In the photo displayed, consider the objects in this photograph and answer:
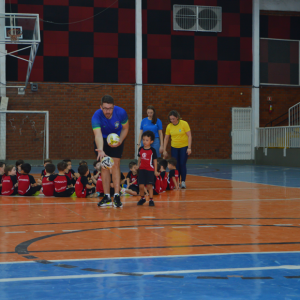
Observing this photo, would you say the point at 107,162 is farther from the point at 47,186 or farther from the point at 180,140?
the point at 180,140

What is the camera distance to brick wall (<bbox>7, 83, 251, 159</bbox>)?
73.2ft

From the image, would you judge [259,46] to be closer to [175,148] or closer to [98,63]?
[98,63]

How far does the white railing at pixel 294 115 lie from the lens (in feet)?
77.7

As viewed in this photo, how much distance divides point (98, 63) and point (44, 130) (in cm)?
417

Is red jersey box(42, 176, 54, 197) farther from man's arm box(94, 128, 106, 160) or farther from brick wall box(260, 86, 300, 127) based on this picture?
brick wall box(260, 86, 300, 127)

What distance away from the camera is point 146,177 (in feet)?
25.2

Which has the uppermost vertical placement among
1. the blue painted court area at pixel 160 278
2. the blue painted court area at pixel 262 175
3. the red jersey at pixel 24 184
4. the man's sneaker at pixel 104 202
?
the red jersey at pixel 24 184

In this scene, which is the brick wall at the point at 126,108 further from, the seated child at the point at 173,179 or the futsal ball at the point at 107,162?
the futsal ball at the point at 107,162

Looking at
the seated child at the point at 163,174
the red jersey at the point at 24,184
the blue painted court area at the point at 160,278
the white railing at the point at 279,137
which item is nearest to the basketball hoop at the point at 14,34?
the red jersey at the point at 24,184

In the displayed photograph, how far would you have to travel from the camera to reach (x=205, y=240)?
449 cm

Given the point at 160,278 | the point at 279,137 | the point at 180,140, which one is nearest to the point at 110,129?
the point at 180,140

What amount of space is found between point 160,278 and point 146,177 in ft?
15.1

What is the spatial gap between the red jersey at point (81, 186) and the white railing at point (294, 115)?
56.4 feet

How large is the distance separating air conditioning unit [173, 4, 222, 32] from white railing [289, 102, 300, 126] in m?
5.53
